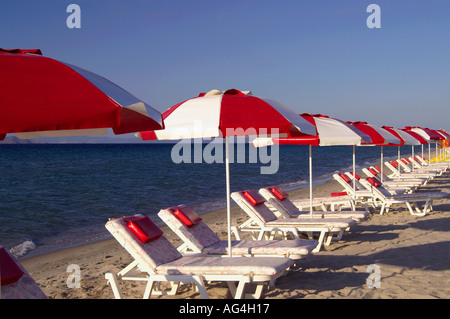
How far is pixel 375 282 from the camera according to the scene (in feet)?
17.0

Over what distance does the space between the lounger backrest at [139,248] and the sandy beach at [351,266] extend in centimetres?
55

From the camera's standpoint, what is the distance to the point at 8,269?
3383mm

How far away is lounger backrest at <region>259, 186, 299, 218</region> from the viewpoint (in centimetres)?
792

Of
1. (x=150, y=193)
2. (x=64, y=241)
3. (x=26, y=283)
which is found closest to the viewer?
(x=26, y=283)

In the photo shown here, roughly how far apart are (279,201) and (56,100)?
613cm

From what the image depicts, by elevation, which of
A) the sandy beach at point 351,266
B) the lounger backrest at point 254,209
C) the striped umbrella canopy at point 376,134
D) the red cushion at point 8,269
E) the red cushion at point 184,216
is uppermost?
the striped umbrella canopy at point 376,134

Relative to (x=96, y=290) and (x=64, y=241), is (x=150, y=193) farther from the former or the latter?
(x=96, y=290)

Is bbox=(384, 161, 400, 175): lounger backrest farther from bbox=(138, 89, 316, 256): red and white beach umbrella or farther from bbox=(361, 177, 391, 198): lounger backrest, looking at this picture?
bbox=(138, 89, 316, 256): red and white beach umbrella

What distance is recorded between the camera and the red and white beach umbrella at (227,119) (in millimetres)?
4152

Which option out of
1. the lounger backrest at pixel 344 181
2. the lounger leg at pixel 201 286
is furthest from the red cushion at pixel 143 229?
the lounger backrest at pixel 344 181

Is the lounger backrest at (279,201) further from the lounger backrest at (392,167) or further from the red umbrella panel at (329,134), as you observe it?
the lounger backrest at (392,167)

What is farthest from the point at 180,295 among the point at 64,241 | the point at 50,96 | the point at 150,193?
the point at 150,193

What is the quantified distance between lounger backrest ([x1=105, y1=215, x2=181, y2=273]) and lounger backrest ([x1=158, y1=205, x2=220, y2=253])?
0.59 meters
